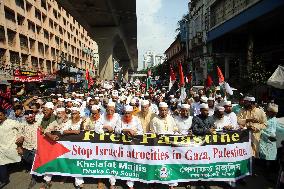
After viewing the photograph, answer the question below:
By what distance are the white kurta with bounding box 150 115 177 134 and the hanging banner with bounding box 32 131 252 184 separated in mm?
406

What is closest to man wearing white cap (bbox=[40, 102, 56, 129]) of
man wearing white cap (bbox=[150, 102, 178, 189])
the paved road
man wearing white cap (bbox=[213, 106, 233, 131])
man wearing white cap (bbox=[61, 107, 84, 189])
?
man wearing white cap (bbox=[61, 107, 84, 189])

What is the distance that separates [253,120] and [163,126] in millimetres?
2253

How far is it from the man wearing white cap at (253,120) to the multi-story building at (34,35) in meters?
25.7

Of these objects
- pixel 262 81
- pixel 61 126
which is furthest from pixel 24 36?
pixel 61 126

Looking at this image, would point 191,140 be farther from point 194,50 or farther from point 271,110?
point 194,50

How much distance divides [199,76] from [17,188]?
121ft

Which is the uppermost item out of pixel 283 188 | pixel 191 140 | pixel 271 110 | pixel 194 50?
pixel 194 50

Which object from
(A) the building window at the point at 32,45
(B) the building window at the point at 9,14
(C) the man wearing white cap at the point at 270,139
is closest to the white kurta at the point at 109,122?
(C) the man wearing white cap at the point at 270,139

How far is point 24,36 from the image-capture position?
40094 millimetres

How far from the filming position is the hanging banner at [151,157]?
6211 millimetres

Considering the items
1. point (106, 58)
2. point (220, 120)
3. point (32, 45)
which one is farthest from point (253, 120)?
point (32, 45)

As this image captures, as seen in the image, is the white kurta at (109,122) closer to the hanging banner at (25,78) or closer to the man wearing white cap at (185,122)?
the man wearing white cap at (185,122)

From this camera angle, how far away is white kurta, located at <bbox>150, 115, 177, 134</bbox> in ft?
22.0

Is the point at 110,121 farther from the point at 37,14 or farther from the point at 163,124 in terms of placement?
the point at 37,14
